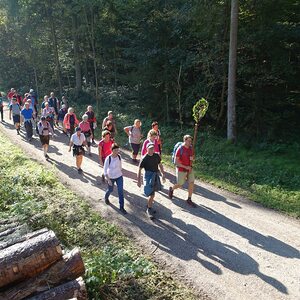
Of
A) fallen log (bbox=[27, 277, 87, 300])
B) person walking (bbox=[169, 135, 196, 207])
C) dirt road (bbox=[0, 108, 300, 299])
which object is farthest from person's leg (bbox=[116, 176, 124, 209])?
fallen log (bbox=[27, 277, 87, 300])

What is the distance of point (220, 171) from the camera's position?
13812 millimetres

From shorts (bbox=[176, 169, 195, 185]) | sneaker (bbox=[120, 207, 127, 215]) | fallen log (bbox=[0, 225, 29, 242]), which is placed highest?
shorts (bbox=[176, 169, 195, 185])

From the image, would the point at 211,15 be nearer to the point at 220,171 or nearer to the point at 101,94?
the point at 220,171

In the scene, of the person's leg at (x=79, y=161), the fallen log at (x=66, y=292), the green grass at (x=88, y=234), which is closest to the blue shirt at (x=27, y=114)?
the green grass at (x=88, y=234)

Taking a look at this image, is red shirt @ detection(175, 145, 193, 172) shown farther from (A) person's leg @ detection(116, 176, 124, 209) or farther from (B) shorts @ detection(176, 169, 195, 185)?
(A) person's leg @ detection(116, 176, 124, 209)

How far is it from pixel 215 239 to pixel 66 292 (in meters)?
4.20

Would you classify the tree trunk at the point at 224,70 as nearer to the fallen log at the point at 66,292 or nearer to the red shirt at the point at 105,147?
the red shirt at the point at 105,147

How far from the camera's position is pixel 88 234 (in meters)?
8.34

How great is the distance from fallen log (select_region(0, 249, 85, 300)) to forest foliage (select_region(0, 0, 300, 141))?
12.7m

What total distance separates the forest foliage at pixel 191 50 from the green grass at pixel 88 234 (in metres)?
9.91

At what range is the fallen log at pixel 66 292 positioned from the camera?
5301 millimetres

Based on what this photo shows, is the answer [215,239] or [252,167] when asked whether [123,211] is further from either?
[252,167]

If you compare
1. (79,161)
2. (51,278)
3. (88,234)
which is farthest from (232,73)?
(51,278)

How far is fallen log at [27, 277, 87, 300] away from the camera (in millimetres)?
5301
